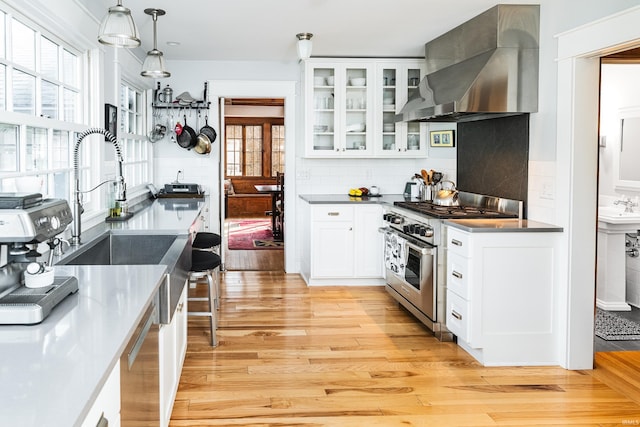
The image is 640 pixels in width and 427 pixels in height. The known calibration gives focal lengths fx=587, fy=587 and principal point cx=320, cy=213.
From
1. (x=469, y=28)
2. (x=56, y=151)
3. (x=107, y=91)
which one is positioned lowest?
(x=56, y=151)

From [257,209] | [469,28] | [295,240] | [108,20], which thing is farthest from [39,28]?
[257,209]

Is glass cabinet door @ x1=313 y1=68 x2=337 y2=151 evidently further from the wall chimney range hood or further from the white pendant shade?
the white pendant shade

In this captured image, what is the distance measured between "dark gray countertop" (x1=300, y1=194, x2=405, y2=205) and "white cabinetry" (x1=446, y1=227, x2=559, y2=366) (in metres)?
1.98

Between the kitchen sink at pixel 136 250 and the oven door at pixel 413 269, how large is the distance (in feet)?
5.95

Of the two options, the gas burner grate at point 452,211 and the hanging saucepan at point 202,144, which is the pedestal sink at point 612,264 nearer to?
the gas burner grate at point 452,211

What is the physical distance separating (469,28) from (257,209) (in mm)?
8955

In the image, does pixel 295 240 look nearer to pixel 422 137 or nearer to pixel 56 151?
pixel 422 137

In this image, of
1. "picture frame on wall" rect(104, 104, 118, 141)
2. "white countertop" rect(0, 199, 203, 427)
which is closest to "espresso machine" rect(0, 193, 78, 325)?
"white countertop" rect(0, 199, 203, 427)

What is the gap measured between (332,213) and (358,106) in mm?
1246

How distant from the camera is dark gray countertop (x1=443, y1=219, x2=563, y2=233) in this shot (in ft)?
12.2

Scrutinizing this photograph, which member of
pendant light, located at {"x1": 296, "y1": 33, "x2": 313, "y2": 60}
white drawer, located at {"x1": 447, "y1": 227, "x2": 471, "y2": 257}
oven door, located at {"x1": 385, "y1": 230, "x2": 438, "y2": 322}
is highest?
pendant light, located at {"x1": 296, "y1": 33, "x2": 313, "y2": 60}

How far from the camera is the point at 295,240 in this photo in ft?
22.3

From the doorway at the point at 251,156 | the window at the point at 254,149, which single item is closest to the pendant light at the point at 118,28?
the doorway at the point at 251,156

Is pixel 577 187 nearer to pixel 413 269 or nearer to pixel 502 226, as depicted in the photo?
pixel 502 226
